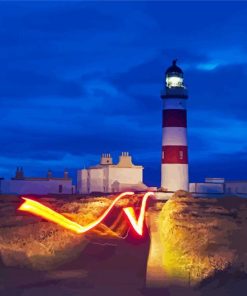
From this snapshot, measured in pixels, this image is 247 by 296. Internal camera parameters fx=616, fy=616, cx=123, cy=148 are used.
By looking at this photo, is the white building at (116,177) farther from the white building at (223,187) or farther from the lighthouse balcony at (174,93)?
the lighthouse balcony at (174,93)

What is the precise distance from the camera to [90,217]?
25.6 m

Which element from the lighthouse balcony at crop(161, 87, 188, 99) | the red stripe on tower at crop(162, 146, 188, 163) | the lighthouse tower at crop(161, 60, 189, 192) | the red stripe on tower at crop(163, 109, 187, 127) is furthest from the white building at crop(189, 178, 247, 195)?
the lighthouse balcony at crop(161, 87, 188, 99)

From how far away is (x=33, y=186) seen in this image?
1925 inches

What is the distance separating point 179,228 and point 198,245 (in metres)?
2.26

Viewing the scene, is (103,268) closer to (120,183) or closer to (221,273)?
(221,273)

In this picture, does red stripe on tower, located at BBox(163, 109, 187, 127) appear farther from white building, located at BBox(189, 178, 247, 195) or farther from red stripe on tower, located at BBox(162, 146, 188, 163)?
white building, located at BBox(189, 178, 247, 195)

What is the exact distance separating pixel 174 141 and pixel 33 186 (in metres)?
13.6

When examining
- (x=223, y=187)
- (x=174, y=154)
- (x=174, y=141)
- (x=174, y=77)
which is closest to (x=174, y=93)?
(x=174, y=77)

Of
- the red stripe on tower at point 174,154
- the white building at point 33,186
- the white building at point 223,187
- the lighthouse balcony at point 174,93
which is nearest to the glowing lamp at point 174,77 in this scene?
the lighthouse balcony at point 174,93

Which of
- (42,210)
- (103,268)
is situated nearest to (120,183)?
(42,210)

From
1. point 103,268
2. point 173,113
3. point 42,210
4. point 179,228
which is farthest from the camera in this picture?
point 173,113

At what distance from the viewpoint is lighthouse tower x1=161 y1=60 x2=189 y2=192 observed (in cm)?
4109

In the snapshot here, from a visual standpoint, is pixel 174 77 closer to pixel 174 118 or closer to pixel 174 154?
pixel 174 118

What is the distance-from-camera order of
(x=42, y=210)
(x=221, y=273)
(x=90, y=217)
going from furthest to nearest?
1. (x=90, y=217)
2. (x=42, y=210)
3. (x=221, y=273)
